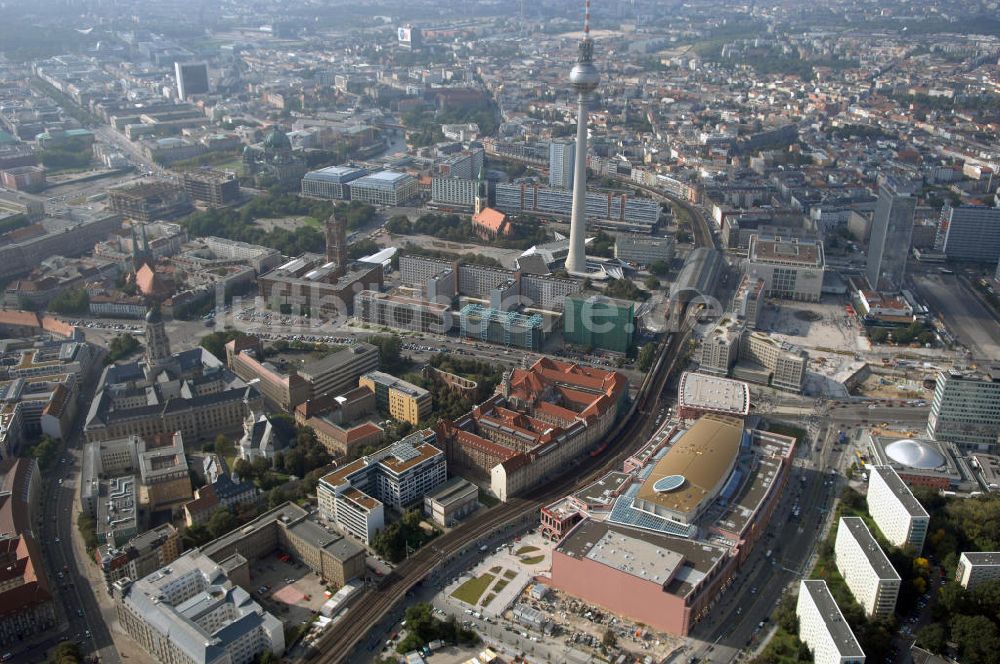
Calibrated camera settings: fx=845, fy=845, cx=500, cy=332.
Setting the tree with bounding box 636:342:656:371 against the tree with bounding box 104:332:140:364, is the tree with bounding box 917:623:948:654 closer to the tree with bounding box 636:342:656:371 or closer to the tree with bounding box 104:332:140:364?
the tree with bounding box 636:342:656:371

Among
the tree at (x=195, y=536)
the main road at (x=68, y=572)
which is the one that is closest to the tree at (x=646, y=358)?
the tree at (x=195, y=536)

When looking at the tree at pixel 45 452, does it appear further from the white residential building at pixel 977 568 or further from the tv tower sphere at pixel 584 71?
the white residential building at pixel 977 568

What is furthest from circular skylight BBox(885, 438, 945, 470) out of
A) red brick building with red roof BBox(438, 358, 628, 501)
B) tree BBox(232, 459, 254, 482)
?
tree BBox(232, 459, 254, 482)

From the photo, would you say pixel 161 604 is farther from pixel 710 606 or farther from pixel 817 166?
pixel 817 166

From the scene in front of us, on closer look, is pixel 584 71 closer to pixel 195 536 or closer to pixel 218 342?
pixel 218 342

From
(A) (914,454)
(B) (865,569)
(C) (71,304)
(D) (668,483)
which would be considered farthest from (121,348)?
(A) (914,454)
